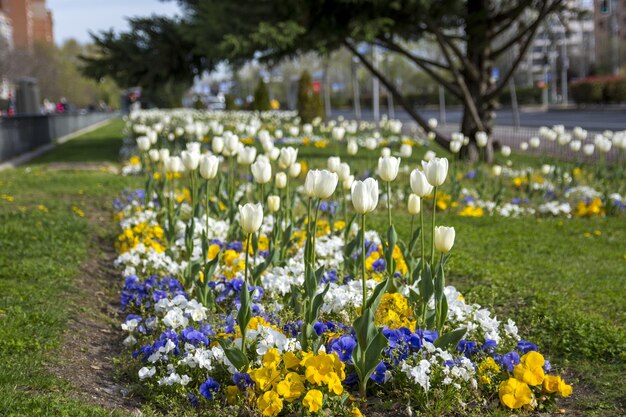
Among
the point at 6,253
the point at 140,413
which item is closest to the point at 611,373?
the point at 140,413

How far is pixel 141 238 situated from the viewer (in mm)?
6430

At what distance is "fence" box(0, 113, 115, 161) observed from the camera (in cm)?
1741

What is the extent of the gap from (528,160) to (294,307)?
35.0 feet

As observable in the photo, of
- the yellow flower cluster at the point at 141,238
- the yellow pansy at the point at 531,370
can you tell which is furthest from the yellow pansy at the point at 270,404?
the yellow flower cluster at the point at 141,238

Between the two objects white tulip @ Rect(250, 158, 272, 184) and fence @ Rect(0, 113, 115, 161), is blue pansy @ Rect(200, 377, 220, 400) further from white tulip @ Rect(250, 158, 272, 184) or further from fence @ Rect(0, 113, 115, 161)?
fence @ Rect(0, 113, 115, 161)

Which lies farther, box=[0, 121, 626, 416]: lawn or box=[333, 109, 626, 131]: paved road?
box=[333, 109, 626, 131]: paved road

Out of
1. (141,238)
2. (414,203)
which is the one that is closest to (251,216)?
(414,203)

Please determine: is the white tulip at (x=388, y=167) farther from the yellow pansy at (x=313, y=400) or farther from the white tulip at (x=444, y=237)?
the yellow pansy at (x=313, y=400)

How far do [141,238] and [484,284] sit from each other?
9.50ft

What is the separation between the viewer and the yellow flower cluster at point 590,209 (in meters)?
8.50

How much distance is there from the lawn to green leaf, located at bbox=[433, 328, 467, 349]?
2.35 feet

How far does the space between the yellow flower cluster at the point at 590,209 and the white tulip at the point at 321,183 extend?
5.82m

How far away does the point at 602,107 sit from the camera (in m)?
39.9

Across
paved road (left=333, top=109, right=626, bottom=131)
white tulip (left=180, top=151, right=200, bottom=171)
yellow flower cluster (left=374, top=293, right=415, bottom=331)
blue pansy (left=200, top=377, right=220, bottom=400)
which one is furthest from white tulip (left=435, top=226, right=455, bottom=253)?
paved road (left=333, top=109, right=626, bottom=131)
